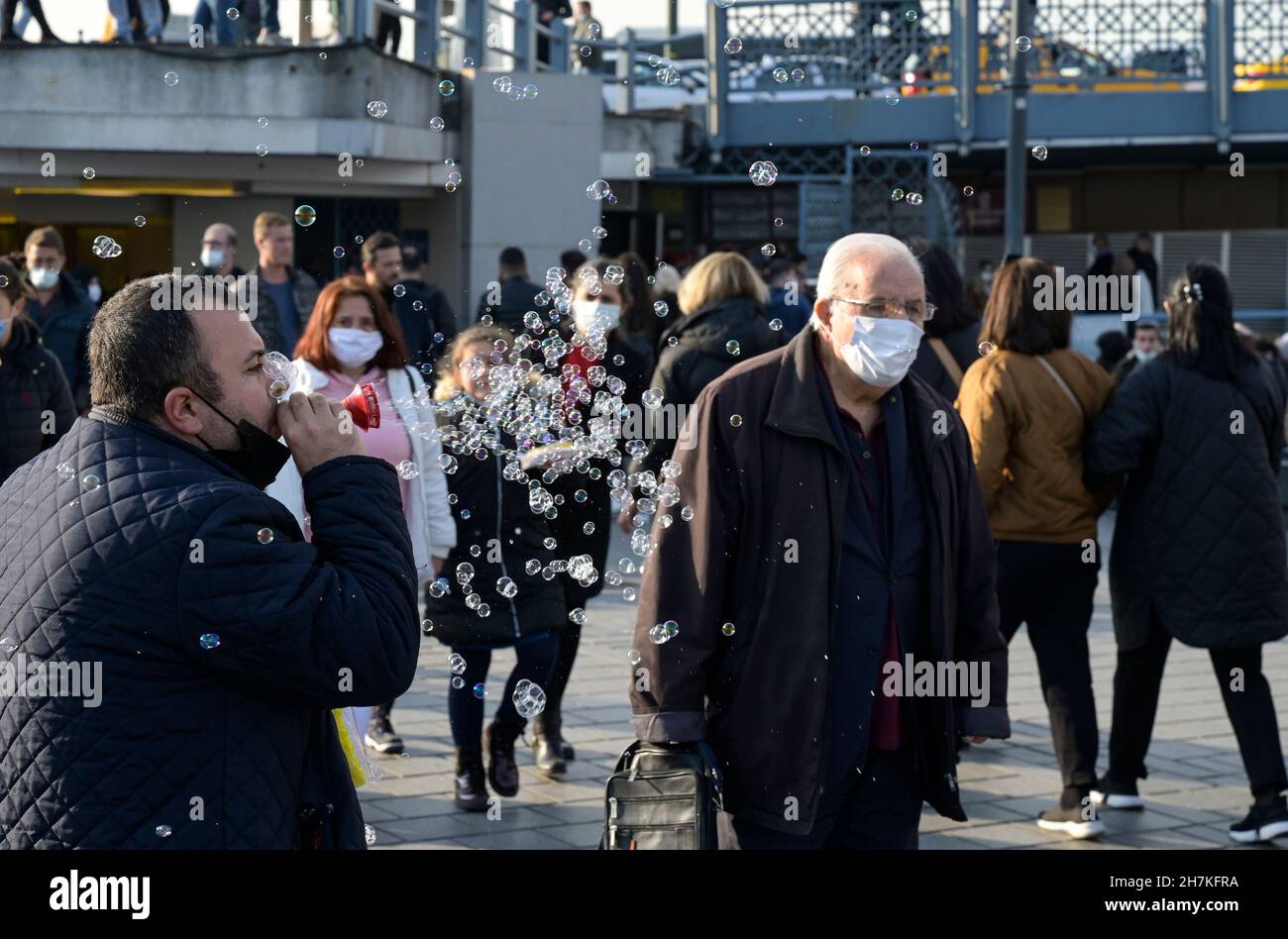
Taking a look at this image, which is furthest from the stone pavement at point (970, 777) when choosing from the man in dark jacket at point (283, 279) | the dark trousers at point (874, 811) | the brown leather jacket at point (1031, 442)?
the dark trousers at point (874, 811)

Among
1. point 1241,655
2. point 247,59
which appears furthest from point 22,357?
point 247,59

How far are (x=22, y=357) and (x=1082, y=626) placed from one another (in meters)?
4.51

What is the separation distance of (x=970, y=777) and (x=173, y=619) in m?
4.86

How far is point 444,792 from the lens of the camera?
22.1 ft

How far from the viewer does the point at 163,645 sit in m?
2.83

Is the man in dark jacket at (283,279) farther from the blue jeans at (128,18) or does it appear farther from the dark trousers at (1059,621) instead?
the blue jeans at (128,18)

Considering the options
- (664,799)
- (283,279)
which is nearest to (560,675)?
(283,279)

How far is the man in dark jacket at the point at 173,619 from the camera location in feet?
9.25

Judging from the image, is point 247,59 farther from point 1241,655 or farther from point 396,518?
point 396,518

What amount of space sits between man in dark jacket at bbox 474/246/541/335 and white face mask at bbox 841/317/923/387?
2.50 m

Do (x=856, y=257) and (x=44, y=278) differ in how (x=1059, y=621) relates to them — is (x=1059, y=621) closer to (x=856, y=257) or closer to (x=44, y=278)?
(x=856, y=257)

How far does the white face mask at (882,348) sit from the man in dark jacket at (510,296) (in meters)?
2.50

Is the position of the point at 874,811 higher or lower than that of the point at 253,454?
lower
